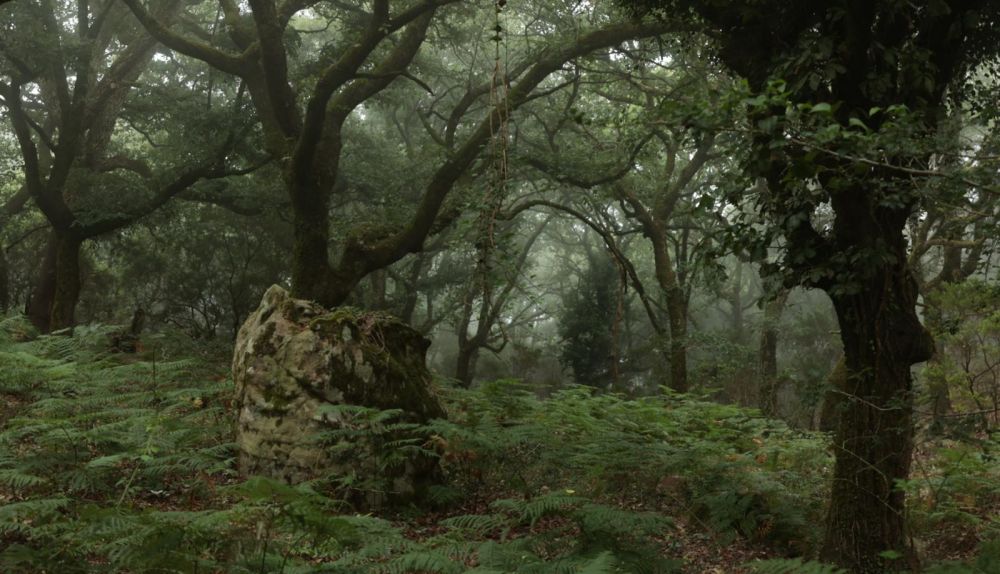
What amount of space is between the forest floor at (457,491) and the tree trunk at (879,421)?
11.9 inches

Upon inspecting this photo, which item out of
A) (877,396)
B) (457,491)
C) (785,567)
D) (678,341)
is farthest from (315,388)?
(678,341)

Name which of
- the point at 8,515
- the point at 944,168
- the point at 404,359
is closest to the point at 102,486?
the point at 8,515

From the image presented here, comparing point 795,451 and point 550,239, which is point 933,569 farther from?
point 550,239

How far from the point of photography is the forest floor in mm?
3502

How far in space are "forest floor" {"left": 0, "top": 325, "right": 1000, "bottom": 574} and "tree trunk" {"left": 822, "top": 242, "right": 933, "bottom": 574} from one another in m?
0.30

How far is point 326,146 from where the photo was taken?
39.7 ft

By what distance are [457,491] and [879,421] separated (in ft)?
11.5

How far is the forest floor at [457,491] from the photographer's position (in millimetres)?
3502

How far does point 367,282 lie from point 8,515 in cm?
1951

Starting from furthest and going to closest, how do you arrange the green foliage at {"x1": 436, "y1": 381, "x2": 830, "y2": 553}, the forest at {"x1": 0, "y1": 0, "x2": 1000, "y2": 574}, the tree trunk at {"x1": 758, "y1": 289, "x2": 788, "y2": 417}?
the tree trunk at {"x1": 758, "y1": 289, "x2": 788, "y2": 417} → the green foliage at {"x1": 436, "y1": 381, "x2": 830, "y2": 553} → the forest at {"x1": 0, "y1": 0, "x2": 1000, "y2": 574}

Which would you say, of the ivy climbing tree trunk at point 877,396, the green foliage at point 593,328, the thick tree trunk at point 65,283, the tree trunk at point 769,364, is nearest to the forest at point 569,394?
the ivy climbing tree trunk at point 877,396

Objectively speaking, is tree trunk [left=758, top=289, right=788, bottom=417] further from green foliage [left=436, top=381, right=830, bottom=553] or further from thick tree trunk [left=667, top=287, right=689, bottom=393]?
green foliage [left=436, top=381, right=830, bottom=553]

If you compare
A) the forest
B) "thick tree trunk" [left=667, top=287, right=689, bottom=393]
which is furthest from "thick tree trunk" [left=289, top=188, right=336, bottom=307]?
"thick tree trunk" [left=667, top=287, right=689, bottom=393]

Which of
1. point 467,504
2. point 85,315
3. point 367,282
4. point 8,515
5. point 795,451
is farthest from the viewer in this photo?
point 367,282
